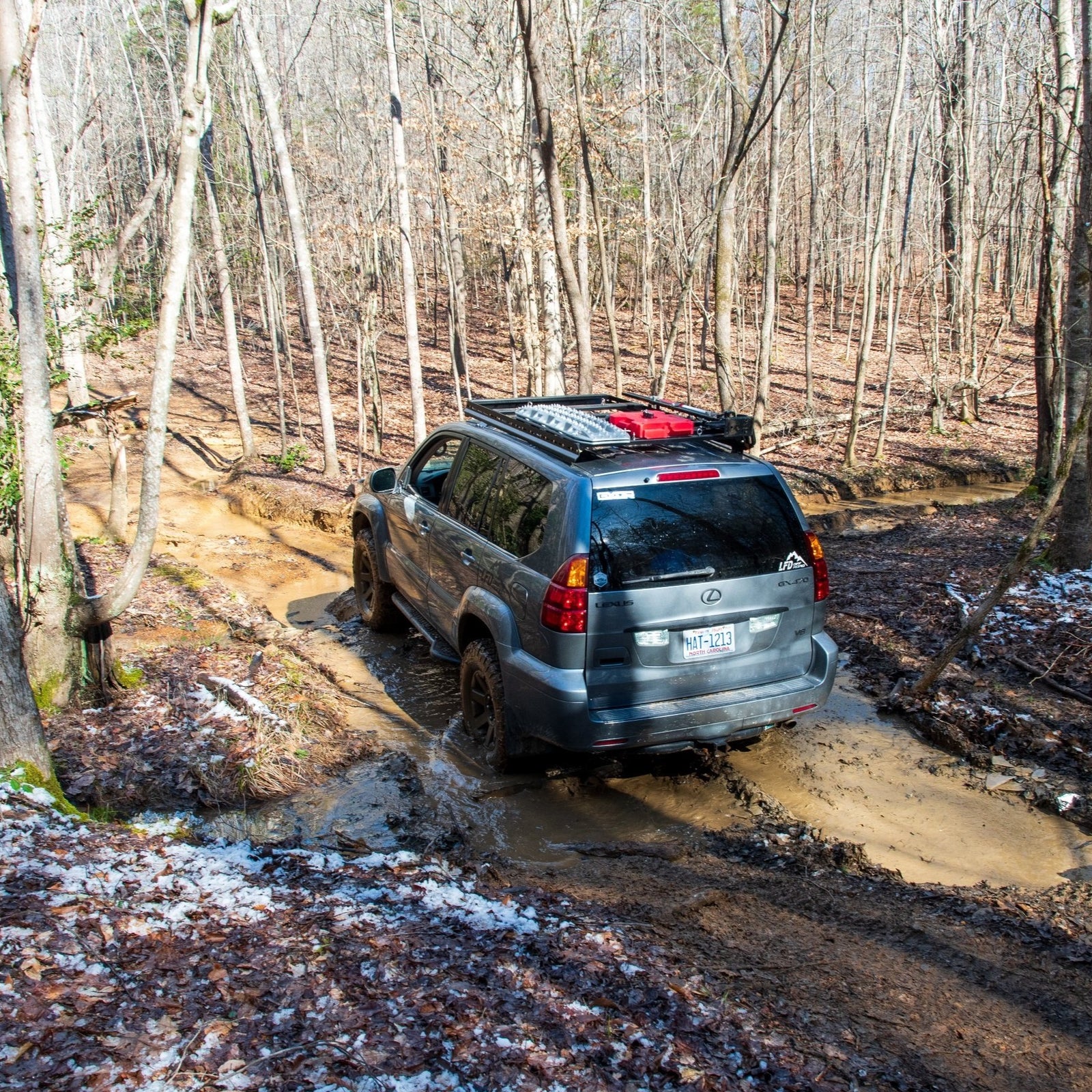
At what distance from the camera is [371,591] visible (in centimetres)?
825

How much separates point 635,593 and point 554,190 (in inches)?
246

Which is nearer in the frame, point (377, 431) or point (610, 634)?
point (610, 634)

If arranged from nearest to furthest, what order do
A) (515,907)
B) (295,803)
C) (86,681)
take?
(515,907), (295,803), (86,681)

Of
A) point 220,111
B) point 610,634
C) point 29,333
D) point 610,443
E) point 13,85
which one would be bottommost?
point 610,634

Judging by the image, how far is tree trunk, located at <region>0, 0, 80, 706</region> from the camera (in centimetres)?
466

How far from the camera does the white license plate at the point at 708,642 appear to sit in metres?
4.81

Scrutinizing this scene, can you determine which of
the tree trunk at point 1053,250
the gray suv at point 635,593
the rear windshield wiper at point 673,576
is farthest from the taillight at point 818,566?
the tree trunk at point 1053,250

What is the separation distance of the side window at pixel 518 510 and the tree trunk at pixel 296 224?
935 cm

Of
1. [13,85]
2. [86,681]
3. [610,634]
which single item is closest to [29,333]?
[13,85]

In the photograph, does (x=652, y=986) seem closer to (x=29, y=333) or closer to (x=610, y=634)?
(x=610, y=634)

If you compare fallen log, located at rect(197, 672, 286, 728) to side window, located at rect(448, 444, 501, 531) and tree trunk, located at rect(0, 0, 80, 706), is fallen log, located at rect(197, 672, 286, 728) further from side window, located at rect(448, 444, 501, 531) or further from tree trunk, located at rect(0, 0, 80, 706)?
side window, located at rect(448, 444, 501, 531)

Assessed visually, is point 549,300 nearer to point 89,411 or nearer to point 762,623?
point 89,411

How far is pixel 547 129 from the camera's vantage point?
360 inches

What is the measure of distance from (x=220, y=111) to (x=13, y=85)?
23.4 meters
